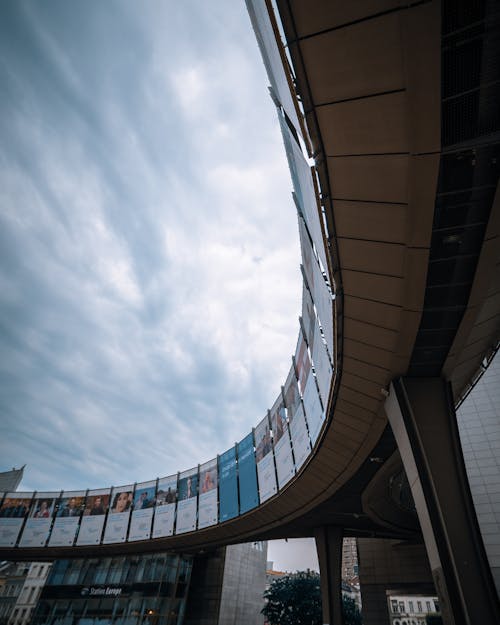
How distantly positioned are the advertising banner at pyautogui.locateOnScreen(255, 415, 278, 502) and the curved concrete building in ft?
5.93

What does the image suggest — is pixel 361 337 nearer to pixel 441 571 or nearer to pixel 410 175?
pixel 410 175

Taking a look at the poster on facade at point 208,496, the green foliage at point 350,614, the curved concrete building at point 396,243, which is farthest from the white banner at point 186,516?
the green foliage at point 350,614

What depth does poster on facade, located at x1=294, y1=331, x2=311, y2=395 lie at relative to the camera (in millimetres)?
14860

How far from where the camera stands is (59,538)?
32156mm

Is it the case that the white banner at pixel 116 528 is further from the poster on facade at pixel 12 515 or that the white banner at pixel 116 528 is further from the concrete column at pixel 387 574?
the concrete column at pixel 387 574

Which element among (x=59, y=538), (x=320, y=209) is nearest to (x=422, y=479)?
(x=320, y=209)

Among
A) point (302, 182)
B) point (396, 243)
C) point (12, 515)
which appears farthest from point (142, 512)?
point (396, 243)

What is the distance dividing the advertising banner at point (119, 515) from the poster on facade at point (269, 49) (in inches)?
1394

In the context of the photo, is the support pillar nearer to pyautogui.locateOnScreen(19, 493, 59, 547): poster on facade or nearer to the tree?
the tree

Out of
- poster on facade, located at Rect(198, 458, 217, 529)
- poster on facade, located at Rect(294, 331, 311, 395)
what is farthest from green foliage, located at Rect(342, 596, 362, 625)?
poster on facade, located at Rect(294, 331, 311, 395)

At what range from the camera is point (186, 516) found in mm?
27219

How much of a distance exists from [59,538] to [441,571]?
119ft

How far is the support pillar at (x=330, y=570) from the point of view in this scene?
71.4 feet

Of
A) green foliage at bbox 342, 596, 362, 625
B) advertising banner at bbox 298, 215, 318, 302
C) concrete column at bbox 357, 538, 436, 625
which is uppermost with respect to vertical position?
advertising banner at bbox 298, 215, 318, 302
